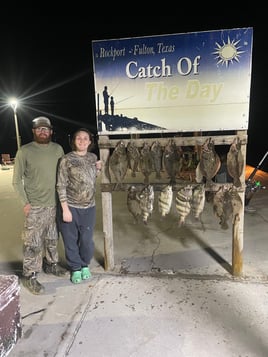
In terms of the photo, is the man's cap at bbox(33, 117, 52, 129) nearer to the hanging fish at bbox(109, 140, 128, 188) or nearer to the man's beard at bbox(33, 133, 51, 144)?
the man's beard at bbox(33, 133, 51, 144)

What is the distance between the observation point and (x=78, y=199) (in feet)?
10.6

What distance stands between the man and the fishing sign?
63 centimetres

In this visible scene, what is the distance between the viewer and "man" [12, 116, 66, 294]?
125 inches

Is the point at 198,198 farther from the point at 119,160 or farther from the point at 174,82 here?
the point at 174,82

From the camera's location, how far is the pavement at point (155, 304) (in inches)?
93.6

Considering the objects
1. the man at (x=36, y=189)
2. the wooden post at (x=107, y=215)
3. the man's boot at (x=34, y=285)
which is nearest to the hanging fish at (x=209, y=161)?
the wooden post at (x=107, y=215)

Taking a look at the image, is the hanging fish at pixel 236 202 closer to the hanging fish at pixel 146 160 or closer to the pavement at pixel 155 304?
the pavement at pixel 155 304

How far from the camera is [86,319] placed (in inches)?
107

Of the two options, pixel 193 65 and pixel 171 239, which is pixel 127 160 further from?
pixel 171 239

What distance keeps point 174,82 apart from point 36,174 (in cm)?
167

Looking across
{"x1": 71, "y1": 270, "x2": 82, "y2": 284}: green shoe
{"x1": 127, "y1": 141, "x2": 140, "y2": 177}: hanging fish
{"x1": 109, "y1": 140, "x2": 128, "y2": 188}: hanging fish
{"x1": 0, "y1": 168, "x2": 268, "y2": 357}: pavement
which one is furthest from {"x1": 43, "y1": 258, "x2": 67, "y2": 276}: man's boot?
{"x1": 127, "y1": 141, "x2": 140, "y2": 177}: hanging fish

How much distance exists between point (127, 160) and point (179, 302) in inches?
58.3

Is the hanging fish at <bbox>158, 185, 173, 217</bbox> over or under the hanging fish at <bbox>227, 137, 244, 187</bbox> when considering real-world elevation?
under

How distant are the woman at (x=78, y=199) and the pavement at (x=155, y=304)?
0.28 metres
